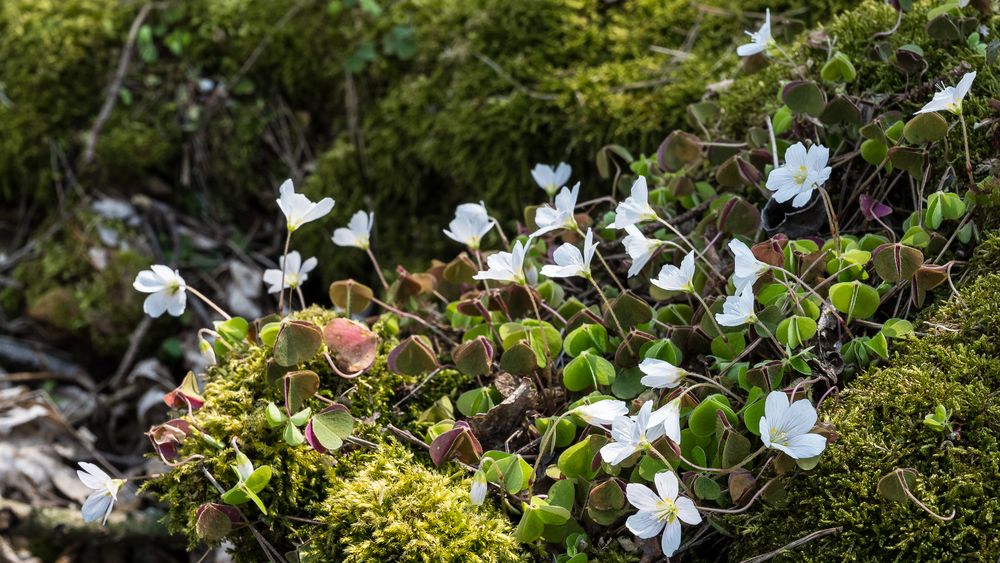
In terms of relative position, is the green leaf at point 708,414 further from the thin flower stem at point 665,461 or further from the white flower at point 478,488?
the white flower at point 478,488

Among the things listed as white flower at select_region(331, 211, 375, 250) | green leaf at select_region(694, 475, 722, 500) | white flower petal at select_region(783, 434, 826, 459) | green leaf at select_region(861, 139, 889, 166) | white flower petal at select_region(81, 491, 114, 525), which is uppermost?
green leaf at select_region(861, 139, 889, 166)

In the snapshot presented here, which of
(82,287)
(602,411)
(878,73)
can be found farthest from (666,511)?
(82,287)

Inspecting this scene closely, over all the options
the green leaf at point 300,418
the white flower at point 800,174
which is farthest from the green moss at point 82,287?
the white flower at point 800,174

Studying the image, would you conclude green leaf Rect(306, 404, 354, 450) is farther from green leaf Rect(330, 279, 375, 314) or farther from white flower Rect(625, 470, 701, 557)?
white flower Rect(625, 470, 701, 557)

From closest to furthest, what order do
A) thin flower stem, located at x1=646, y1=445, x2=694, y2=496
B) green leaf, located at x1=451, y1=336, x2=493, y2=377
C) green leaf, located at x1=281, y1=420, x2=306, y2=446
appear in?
1. thin flower stem, located at x1=646, y1=445, x2=694, y2=496
2. green leaf, located at x1=281, y1=420, x2=306, y2=446
3. green leaf, located at x1=451, y1=336, x2=493, y2=377

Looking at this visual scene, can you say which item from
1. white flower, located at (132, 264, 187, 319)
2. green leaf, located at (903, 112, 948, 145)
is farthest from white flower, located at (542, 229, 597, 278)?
white flower, located at (132, 264, 187, 319)

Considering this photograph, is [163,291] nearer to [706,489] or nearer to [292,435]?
[292,435]
